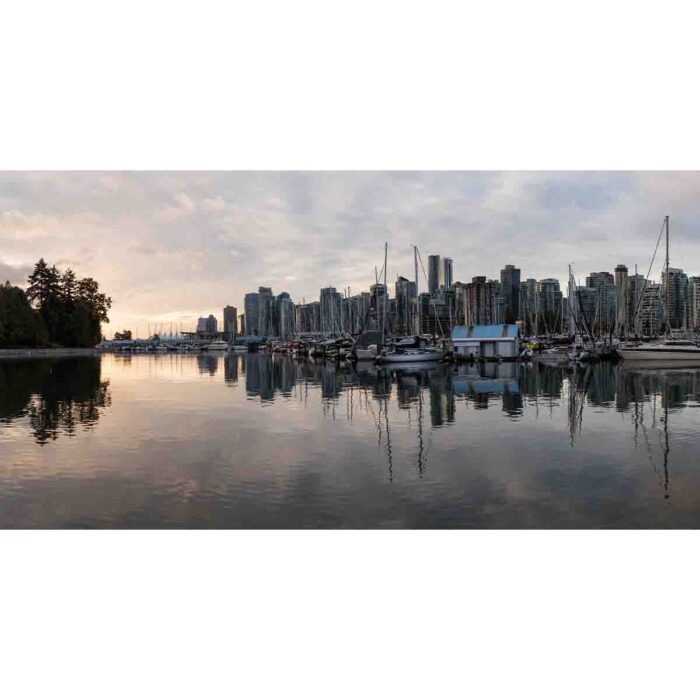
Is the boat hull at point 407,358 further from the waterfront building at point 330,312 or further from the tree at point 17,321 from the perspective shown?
the tree at point 17,321

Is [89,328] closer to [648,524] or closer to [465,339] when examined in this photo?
[465,339]

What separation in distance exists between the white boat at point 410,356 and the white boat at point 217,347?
147 ft

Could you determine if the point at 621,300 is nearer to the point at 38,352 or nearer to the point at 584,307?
the point at 584,307

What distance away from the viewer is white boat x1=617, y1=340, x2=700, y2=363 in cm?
3222

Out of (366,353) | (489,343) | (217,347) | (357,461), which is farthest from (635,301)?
(217,347)

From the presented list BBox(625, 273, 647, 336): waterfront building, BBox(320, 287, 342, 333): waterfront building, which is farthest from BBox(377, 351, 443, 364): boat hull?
BBox(320, 287, 342, 333): waterfront building

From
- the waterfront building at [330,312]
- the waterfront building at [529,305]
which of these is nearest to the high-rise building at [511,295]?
the waterfront building at [529,305]

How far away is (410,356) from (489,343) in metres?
7.49

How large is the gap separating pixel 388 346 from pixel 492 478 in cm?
3341

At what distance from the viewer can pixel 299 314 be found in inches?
2581

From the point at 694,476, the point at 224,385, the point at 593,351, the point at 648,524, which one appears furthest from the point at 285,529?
the point at 593,351

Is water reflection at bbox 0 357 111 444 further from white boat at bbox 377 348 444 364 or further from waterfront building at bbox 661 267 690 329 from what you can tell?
waterfront building at bbox 661 267 690 329

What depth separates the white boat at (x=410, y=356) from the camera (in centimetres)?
3438

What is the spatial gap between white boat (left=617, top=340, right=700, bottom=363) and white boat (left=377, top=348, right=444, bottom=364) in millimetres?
11034
